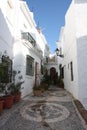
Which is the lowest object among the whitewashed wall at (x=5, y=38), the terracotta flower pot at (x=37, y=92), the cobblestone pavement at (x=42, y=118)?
the cobblestone pavement at (x=42, y=118)

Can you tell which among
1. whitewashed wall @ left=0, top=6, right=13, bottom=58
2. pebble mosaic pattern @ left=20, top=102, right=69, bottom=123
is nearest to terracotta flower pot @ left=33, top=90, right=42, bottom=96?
whitewashed wall @ left=0, top=6, right=13, bottom=58

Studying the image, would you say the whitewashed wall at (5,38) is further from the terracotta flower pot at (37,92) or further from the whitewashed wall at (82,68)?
the whitewashed wall at (82,68)

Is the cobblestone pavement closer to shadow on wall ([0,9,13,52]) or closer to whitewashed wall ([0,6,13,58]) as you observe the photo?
whitewashed wall ([0,6,13,58])

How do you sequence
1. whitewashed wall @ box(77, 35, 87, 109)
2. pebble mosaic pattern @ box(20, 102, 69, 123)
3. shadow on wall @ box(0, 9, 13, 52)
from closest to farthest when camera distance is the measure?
pebble mosaic pattern @ box(20, 102, 69, 123) < shadow on wall @ box(0, 9, 13, 52) < whitewashed wall @ box(77, 35, 87, 109)

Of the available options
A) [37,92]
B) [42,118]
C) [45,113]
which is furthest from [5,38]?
[37,92]

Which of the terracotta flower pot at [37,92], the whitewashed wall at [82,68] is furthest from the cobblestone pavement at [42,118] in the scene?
the terracotta flower pot at [37,92]

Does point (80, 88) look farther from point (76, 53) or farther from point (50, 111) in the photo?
point (50, 111)

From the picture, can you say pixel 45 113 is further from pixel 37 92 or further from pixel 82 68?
pixel 37 92

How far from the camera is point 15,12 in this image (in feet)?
38.1

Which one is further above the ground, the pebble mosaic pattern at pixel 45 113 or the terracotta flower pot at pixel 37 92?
the terracotta flower pot at pixel 37 92

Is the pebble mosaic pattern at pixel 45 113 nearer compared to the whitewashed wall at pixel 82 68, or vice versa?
the pebble mosaic pattern at pixel 45 113

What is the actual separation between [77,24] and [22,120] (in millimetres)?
6956

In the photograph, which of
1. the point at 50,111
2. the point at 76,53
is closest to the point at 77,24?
the point at 76,53

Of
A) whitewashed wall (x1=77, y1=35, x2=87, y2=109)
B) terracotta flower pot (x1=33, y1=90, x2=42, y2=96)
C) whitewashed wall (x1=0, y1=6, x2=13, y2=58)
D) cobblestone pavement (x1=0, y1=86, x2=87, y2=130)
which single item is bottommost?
cobblestone pavement (x1=0, y1=86, x2=87, y2=130)
